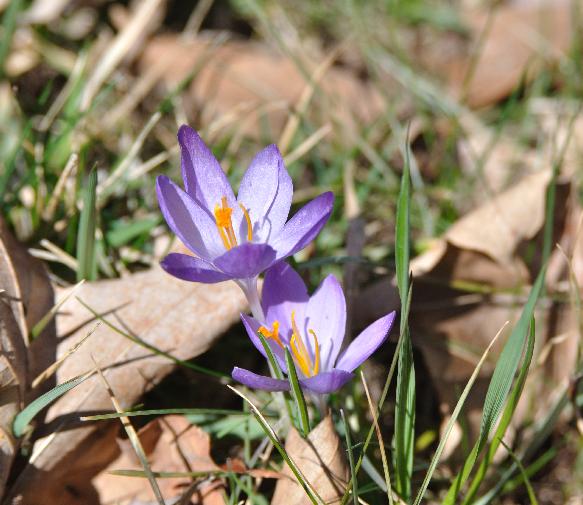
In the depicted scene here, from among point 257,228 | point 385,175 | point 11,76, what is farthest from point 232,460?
point 11,76

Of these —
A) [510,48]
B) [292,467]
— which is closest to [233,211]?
[292,467]

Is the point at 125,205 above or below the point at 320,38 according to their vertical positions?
below

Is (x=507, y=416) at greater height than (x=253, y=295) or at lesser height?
lesser

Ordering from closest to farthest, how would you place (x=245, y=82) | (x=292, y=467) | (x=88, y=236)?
(x=292, y=467) → (x=88, y=236) → (x=245, y=82)

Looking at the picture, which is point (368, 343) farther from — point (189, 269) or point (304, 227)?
point (189, 269)

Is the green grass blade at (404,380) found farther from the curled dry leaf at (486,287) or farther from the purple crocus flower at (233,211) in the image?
the curled dry leaf at (486,287)

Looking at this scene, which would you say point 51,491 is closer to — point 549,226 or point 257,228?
point 257,228

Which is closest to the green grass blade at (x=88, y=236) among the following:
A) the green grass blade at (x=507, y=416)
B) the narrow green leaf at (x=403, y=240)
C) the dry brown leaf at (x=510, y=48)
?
the narrow green leaf at (x=403, y=240)
